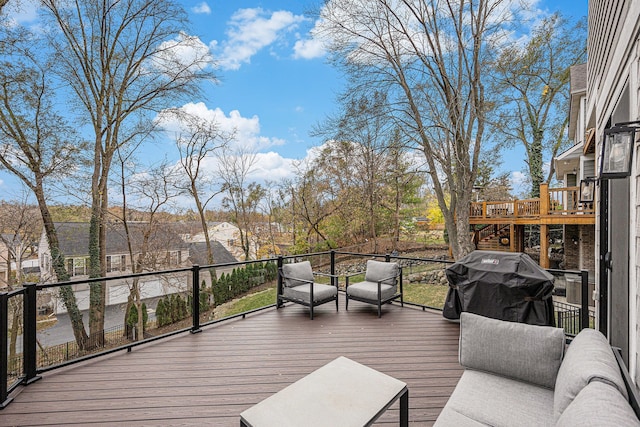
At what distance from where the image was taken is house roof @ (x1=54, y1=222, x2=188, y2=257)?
7414 millimetres

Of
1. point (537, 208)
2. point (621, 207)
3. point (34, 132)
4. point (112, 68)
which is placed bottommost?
point (621, 207)

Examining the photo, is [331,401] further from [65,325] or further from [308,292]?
[65,325]

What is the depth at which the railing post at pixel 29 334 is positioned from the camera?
2.73m

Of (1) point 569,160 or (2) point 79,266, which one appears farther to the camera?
(1) point 569,160

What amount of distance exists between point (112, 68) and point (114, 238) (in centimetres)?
461

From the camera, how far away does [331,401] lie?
A: 1681mm

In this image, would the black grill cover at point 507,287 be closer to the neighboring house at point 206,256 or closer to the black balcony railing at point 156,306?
the black balcony railing at point 156,306

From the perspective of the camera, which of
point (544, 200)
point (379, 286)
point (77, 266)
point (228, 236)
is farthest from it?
point (228, 236)

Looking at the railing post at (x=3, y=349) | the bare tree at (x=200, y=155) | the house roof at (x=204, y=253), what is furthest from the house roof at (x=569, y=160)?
the house roof at (x=204, y=253)

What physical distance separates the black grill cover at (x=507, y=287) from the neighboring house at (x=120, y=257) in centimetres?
711

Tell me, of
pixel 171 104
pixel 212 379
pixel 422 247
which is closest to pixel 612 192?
pixel 212 379

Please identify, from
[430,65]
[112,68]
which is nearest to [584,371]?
[430,65]

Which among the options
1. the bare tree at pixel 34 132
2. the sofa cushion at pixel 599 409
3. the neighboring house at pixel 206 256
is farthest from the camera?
the neighboring house at pixel 206 256

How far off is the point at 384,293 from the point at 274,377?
242 centimetres
